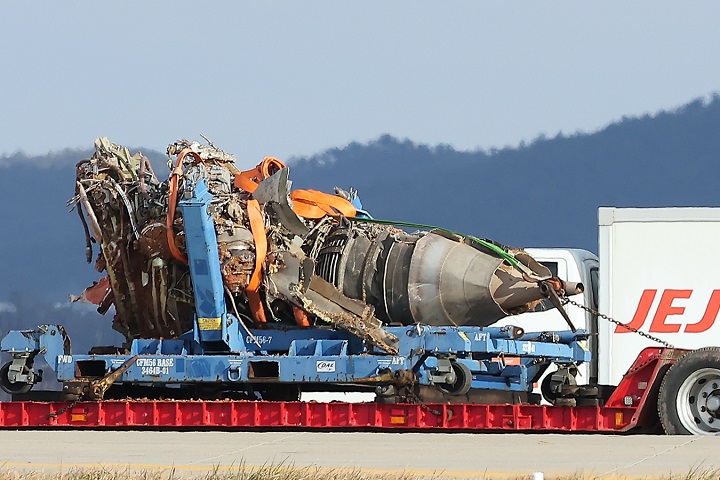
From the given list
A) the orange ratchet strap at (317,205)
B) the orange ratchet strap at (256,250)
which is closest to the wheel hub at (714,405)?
the orange ratchet strap at (317,205)

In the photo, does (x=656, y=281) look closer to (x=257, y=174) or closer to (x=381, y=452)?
(x=257, y=174)

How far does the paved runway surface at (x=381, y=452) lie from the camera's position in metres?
12.4

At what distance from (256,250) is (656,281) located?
5.21m

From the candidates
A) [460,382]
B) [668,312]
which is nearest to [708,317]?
[668,312]

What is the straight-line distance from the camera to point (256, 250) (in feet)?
57.5

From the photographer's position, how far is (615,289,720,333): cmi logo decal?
1903 cm

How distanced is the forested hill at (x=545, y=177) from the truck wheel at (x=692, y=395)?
33.2 metres

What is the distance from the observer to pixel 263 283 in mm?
17656

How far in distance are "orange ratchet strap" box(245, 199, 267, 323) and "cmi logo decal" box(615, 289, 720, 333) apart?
4599 mm

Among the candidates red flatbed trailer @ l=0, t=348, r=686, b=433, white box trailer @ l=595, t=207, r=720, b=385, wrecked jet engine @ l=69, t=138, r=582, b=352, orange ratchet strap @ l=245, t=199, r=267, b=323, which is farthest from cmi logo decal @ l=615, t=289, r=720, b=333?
orange ratchet strap @ l=245, t=199, r=267, b=323

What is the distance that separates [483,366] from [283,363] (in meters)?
2.36

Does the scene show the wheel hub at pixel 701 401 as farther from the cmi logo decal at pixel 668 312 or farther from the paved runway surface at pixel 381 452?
the cmi logo decal at pixel 668 312

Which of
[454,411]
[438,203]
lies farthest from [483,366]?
[438,203]

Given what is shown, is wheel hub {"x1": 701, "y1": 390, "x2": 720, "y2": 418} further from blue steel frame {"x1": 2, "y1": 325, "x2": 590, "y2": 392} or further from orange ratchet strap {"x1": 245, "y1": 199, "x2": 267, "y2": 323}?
orange ratchet strap {"x1": 245, "y1": 199, "x2": 267, "y2": 323}
